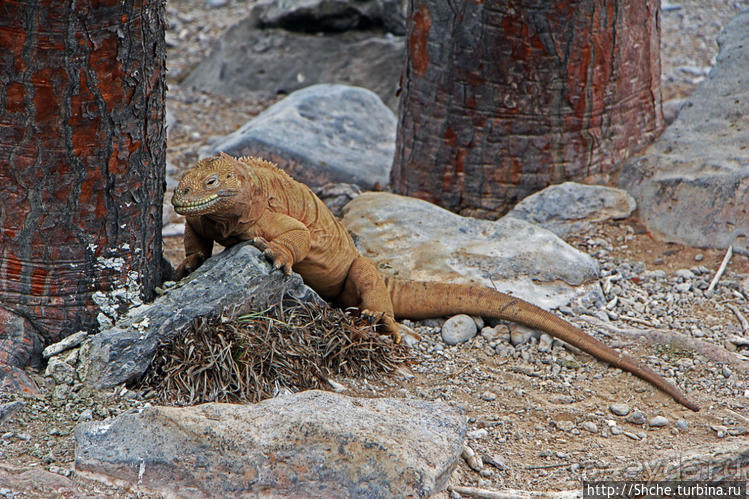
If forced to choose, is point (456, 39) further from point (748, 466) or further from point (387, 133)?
point (748, 466)

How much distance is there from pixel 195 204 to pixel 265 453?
1.66 meters

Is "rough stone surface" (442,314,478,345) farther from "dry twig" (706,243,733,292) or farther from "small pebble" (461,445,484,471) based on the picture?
"dry twig" (706,243,733,292)

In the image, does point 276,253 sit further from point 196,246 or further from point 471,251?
point 471,251

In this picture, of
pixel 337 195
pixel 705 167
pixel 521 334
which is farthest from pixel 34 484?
pixel 705 167

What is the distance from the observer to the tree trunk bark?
375 centimetres

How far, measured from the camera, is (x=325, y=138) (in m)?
8.38

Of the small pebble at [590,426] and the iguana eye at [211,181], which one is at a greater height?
the iguana eye at [211,181]

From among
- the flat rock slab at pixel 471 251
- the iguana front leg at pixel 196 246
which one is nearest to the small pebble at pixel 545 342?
the flat rock slab at pixel 471 251

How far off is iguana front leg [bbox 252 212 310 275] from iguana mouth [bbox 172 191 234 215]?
1.08ft

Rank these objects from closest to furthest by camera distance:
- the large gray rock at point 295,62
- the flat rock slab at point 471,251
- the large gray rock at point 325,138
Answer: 1. the flat rock slab at point 471,251
2. the large gray rock at point 325,138
3. the large gray rock at point 295,62

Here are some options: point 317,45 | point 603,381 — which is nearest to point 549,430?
point 603,381

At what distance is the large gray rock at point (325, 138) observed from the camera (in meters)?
7.88

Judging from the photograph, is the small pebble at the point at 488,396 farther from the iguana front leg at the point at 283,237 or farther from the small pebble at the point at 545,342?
the iguana front leg at the point at 283,237

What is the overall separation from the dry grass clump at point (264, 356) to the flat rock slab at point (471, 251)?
1.11 meters
